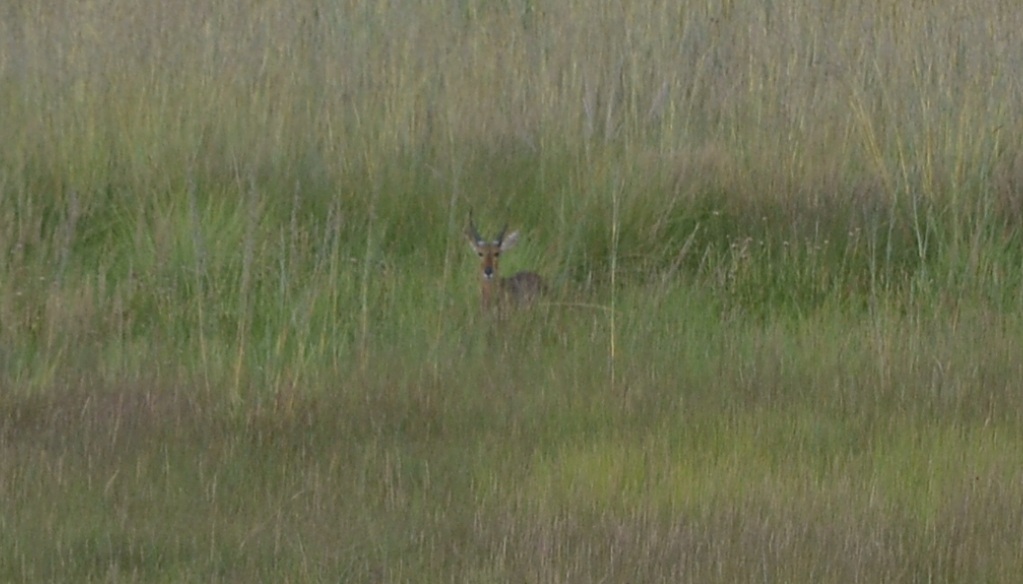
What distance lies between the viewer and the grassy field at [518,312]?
12.2ft

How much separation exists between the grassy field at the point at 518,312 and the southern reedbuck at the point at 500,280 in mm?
92

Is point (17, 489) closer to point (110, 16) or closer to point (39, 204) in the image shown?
point (39, 204)

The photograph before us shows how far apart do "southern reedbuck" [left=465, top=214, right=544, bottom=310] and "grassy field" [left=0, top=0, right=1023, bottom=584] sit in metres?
0.09

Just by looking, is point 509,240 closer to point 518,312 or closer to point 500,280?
point 500,280

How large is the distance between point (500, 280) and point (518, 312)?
0.87 ft

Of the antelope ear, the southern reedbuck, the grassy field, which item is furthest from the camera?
the antelope ear

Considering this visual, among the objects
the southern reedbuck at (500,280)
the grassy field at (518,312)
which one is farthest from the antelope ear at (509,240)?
the grassy field at (518,312)

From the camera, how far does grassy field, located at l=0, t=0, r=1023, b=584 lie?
3715 mm

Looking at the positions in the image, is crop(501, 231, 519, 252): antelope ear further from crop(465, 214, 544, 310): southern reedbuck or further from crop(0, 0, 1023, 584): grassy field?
crop(0, 0, 1023, 584): grassy field

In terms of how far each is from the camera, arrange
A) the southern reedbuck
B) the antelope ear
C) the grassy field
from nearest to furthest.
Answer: the grassy field, the southern reedbuck, the antelope ear

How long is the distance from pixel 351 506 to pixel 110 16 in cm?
441

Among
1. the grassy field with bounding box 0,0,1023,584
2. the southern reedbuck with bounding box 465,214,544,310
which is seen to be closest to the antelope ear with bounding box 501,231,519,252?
the southern reedbuck with bounding box 465,214,544,310

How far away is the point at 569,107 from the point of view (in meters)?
6.79

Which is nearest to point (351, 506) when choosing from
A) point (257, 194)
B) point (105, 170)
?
point (257, 194)
